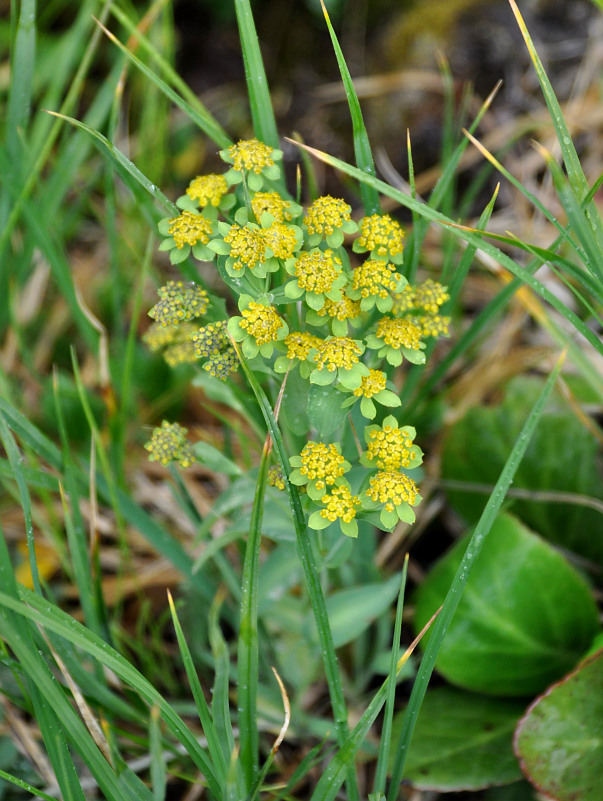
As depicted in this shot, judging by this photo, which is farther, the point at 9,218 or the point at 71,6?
the point at 71,6

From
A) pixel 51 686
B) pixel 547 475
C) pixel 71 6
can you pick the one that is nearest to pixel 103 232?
pixel 71 6

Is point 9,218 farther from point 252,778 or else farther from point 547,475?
point 547,475

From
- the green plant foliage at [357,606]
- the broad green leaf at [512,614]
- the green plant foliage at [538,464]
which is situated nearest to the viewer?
the green plant foliage at [357,606]

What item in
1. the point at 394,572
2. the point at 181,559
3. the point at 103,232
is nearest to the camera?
the point at 181,559

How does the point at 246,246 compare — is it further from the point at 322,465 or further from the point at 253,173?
the point at 322,465

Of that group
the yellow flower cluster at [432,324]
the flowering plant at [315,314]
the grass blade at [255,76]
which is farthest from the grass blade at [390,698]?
the grass blade at [255,76]

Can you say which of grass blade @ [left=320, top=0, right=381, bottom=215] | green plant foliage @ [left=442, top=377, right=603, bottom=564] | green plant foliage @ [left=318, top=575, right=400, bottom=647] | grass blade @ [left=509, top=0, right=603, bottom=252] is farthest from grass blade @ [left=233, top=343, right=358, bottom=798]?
green plant foliage @ [left=442, top=377, right=603, bottom=564]

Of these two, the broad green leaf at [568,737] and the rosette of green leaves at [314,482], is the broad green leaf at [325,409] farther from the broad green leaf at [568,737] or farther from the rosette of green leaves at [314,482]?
the broad green leaf at [568,737]

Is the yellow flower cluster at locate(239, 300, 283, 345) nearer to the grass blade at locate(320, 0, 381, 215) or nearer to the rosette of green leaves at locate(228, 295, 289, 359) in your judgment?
the rosette of green leaves at locate(228, 295, 289, 359)
